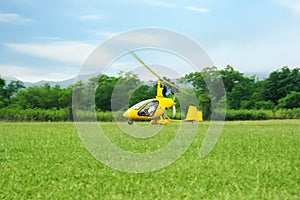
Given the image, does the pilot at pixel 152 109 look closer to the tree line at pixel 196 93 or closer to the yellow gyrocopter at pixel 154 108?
the yellow gyrocopter at pixel 154 108

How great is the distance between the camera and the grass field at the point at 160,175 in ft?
14.7

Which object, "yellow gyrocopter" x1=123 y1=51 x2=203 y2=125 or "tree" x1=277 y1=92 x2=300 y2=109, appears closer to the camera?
"yellow gyrocopter" x1=123 y1=51 x2=203 y2=125

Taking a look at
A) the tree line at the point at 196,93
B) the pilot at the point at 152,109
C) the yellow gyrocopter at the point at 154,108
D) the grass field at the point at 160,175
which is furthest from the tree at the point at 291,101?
the grass field at the point at 160,175

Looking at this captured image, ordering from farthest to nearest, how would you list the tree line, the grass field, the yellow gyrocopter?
the tree line
the yellow gyrocopter
the grass field

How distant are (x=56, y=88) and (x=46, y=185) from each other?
51.1 feet

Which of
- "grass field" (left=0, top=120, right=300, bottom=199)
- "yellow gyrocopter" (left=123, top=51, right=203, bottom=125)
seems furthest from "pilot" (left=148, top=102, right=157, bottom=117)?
"grass field" (left=0, top=120, right=300, bottom=199)

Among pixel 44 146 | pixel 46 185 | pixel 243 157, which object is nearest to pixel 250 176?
pixel 243 157

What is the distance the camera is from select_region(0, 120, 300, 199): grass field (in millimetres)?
4484

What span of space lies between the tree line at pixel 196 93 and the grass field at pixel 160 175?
6.55 m

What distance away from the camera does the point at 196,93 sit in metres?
17.3

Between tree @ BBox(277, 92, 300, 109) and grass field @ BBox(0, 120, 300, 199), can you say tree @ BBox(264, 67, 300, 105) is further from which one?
grass field @ BBox(0, 120, 300, 199)

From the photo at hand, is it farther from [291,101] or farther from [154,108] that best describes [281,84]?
[154,108]

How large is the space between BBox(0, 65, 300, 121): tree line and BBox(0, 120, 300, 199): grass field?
21.5ft

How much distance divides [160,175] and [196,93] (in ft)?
39.8
